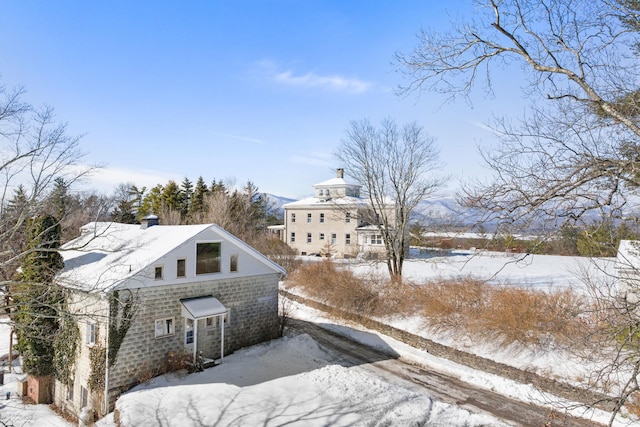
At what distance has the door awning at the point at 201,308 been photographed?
47.9 feet

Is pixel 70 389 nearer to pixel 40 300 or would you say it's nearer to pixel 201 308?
pixel 40 300

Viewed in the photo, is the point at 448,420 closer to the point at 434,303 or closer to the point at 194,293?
the point at 434,303

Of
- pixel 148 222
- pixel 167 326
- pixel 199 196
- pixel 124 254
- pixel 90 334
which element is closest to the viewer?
pixel 90 334

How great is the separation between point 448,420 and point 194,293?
10087 mm

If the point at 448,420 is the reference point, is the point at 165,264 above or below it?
above

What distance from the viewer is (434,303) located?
60.4ft

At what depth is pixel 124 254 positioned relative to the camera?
15.8m

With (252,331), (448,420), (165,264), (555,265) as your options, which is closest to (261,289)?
(252,331)

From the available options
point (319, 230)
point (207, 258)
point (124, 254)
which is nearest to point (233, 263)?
point (207, 258)

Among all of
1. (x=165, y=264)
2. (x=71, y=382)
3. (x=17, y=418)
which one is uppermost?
(x=165, y=264)

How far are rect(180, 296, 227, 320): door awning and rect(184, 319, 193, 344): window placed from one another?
548 mm

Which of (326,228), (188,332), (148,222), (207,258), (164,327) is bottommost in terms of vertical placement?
(188,332)

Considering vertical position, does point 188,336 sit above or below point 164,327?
below

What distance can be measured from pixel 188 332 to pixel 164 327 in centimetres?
103
